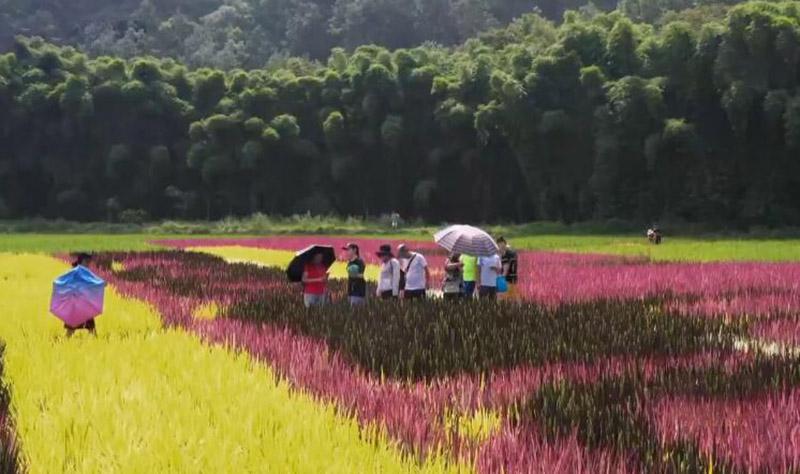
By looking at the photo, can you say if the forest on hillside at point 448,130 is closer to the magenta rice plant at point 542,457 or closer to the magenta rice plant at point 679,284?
the magenta rice plant at point 679,284

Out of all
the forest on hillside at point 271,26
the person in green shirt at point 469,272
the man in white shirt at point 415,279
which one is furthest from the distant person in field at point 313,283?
the forest on hillside at point 271,26

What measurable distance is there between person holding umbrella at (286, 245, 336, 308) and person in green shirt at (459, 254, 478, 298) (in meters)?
2.15

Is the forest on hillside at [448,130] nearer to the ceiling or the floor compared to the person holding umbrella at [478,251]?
nearer to the ceiling

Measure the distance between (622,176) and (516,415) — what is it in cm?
3782

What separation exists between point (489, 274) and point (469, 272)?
1.35ft

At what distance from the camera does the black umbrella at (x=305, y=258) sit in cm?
1008

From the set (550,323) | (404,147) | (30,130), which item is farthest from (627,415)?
(30,130)

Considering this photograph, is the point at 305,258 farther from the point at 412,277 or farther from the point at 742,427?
the point at 742,427

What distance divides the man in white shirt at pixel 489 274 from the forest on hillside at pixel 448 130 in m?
27.3

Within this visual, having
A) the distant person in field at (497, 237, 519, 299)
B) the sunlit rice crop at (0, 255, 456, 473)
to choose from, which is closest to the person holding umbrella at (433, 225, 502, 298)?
the distant person in field at (497, 237, 519, 299)

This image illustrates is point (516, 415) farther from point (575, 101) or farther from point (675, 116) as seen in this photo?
point (575, 101)

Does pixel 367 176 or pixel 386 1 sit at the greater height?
pixel 386 1

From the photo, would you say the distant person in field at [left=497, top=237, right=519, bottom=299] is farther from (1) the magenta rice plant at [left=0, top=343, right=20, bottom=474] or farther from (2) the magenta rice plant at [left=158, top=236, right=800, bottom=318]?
(1) the magenta rice plant at [left=0, top=343, right=20, bottom=474]

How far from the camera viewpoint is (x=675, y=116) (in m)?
39.9
